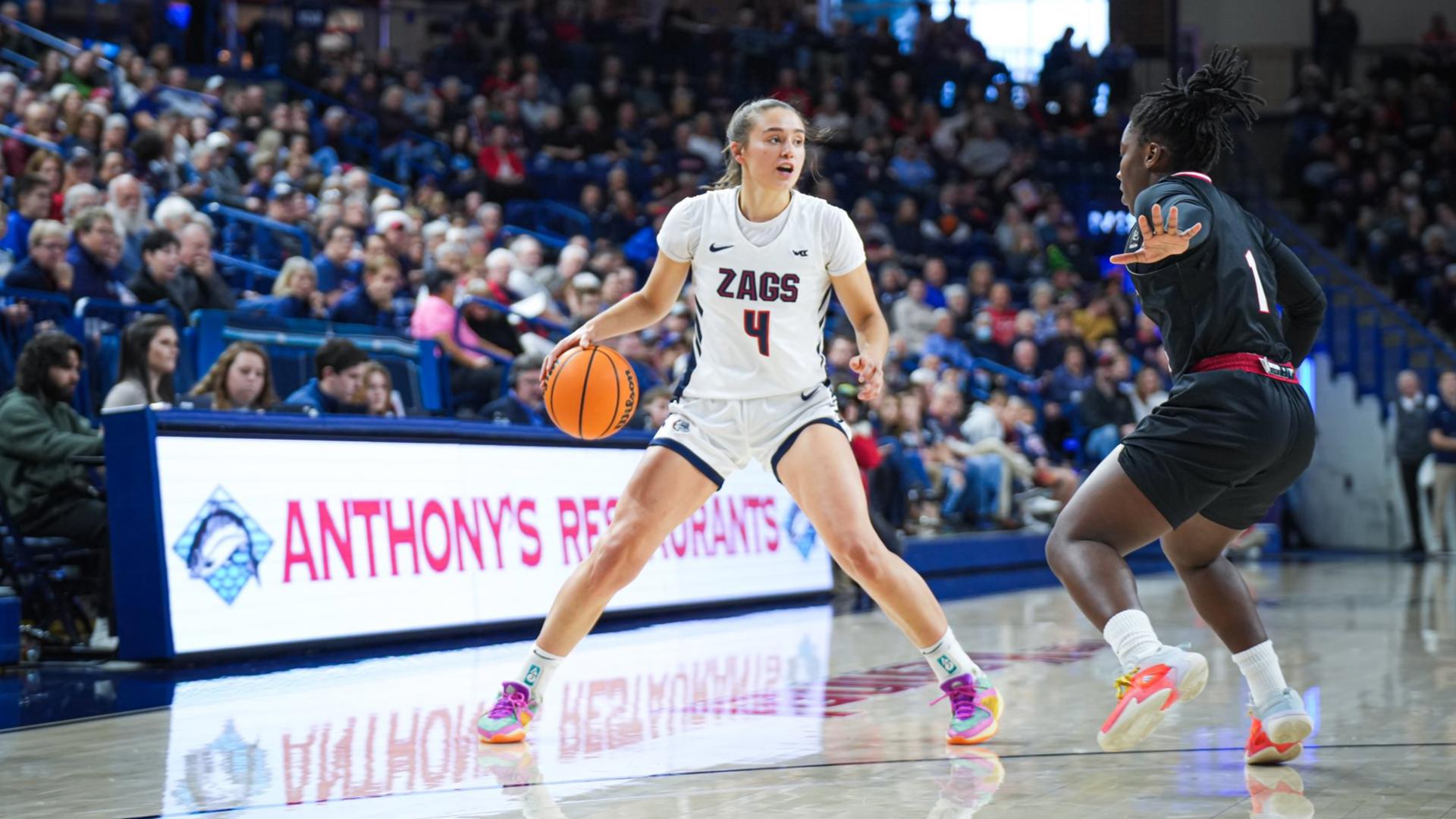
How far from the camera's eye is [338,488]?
774cm

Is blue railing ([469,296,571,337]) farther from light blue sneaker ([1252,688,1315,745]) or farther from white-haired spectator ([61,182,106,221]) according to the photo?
light blue sneaker ([1252,688,1315,745])

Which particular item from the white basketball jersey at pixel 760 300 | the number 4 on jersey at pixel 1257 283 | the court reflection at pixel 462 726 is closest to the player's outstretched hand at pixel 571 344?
the white basketball jersey at pixel 760 300

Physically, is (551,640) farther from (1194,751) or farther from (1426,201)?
(1426,201)

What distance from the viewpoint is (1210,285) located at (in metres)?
4.15

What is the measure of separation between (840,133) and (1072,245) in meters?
3.46

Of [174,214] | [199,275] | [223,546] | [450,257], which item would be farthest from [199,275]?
[223,546]

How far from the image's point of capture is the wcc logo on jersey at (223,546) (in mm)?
6973

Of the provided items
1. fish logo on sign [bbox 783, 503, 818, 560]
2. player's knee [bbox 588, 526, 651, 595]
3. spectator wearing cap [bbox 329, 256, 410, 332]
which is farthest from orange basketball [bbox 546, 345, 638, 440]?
spectator wearing cap [bbox 329, 256, 410, 332]

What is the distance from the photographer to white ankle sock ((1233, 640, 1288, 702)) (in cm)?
442

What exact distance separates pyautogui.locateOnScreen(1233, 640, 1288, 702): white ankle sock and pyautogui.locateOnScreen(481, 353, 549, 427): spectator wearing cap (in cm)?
604

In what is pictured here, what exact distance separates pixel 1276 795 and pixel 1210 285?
137 centimetres

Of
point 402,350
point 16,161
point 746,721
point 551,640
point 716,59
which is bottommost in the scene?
point 746,721

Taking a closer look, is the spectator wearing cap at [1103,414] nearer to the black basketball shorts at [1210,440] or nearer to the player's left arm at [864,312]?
the player's left arm at [864,312]

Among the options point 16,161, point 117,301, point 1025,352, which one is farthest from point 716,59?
point 117,301
